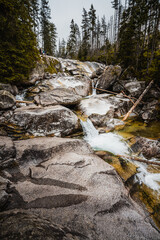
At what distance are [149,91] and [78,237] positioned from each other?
47.6 ft

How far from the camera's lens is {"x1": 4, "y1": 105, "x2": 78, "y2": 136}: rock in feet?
19.4

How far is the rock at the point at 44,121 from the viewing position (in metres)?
5.92

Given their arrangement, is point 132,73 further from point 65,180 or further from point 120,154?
point 65,180

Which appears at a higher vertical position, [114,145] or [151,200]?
[114,145]

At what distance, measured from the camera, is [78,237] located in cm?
195

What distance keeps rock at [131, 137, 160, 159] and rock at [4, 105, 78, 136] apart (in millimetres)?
3996

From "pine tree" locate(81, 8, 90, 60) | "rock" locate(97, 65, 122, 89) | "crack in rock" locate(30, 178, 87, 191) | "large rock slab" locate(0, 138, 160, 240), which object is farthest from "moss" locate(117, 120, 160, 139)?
"pine tree" locate(81, 8, 90, 60)

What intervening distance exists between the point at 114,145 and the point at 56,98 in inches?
240

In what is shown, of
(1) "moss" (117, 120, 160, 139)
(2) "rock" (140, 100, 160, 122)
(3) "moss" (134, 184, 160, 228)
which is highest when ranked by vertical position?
(2) "rock" (140, 100, 160, 122)

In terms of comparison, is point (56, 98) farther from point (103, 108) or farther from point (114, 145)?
point (114, 145)

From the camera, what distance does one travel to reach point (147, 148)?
218 inches

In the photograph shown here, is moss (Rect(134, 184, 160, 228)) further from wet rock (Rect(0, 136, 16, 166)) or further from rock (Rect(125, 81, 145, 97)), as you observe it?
rock (Rect(125, 81, 145, 97))

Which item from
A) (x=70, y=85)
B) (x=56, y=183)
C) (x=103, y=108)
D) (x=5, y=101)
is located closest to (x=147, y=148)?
(x=56, y=183)

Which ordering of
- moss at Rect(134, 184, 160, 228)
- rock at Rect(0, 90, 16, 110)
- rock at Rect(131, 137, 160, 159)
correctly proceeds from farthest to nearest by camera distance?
1. rock at Rect(0, 90, 16, 110)
2. rock at Rect(131, 137, 160, 159)
3. moss at Rect(134, 184, 160, 228)
